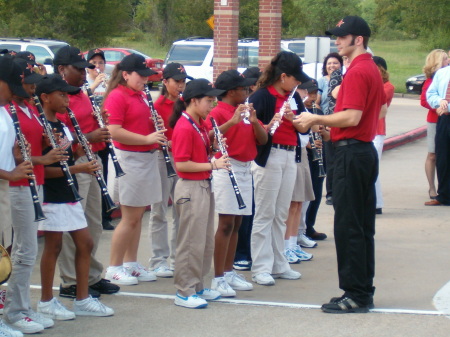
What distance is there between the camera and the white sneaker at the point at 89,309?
6.45 m

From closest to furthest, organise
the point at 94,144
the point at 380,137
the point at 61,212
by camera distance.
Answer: the point at 61,212, the point at 94,144, the point at 380,137

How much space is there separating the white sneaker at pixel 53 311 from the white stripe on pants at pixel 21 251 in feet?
0.87

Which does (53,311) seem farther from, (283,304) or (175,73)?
(175,73)

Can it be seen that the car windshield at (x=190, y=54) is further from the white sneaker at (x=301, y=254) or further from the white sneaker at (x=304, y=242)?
the white sneaker at (x=301, y=254)

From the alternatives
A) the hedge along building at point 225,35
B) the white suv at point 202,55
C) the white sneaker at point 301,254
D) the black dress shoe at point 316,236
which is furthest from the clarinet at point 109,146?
the white suv at point 202,55

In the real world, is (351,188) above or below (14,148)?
below

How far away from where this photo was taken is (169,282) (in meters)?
7.60

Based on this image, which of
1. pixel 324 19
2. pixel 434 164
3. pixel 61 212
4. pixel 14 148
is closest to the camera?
pixel 14 148

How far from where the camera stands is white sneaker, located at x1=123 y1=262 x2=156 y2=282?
7.60 metres

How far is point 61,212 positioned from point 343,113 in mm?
2284

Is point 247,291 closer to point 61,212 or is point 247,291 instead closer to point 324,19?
point 61,212

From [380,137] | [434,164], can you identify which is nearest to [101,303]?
[380,137]

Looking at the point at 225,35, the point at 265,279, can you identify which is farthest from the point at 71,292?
the point at 225,35

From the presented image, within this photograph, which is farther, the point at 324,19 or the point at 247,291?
the point at 324,19
